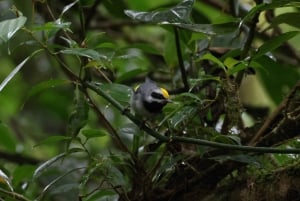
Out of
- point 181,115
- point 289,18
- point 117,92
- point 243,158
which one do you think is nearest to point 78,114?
point 117,92

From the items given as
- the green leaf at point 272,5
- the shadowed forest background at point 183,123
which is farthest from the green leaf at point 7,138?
the green leaf at point 272,5

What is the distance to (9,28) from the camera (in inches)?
37.8

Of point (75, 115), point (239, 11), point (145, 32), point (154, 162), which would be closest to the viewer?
point (75, 115)

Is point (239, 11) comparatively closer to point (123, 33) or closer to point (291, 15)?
point (291, 15)

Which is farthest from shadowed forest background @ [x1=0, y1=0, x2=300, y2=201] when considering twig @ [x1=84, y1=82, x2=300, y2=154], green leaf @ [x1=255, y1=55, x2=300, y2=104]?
green leaf @ [x1=255, y1=55, x2=300, y2=104]

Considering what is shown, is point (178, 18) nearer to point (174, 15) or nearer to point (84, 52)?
point (174, 15)

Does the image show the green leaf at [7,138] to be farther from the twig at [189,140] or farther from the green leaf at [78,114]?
the twig at [189,140]

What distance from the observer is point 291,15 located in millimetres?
1197

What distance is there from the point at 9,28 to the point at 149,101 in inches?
9.7

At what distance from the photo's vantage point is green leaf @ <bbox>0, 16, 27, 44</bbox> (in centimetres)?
94

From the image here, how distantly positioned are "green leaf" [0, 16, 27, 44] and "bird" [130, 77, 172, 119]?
0.72 ft

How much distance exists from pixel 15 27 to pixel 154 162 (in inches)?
18.2

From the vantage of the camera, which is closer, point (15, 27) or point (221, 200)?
point (15, 27)

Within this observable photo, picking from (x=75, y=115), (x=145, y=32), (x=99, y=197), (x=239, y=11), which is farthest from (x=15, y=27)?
(x=145, y=32)
